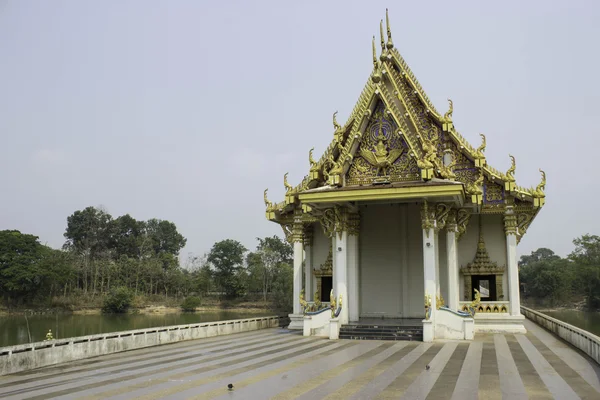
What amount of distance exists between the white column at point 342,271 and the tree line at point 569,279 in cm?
4455

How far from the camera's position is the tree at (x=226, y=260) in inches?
2279

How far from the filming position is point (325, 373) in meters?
8.72

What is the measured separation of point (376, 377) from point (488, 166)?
10.6m

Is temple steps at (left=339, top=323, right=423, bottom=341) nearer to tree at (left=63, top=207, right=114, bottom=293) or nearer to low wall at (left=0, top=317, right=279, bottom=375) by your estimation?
low wall at (left=0, top=317, right=279, bottom=375)

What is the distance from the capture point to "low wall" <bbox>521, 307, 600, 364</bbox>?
10.2m

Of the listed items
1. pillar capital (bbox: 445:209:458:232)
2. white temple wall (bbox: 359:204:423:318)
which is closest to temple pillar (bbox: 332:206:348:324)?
white temple wall (bbox: 359:204:423:318)

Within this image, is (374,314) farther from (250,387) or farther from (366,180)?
(250,387)

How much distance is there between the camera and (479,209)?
54.9 ft

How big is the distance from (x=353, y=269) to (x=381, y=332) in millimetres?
2393

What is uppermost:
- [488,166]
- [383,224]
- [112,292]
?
[488,166]

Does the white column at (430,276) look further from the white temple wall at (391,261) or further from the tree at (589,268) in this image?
the tree at (589,268)

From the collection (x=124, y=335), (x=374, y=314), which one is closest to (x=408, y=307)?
(x=374, y=314)

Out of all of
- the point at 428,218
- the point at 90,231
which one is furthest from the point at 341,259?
the point at 90,231

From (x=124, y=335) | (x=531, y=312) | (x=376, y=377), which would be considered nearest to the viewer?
(x=376, y=377)
